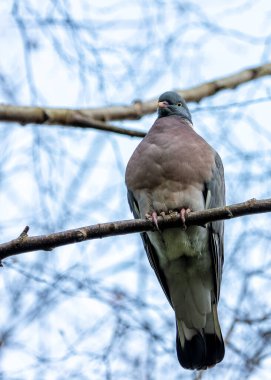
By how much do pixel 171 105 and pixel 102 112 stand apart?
637mm

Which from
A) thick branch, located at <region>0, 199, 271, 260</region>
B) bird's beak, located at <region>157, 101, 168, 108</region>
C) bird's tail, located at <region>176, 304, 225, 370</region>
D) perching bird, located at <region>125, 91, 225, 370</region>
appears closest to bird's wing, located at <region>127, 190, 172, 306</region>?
perching bird, located at <region>125, 91, 225, 370</region>

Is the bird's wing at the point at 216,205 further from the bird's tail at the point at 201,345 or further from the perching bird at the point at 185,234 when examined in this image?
the bird's tail at the point at 201,345

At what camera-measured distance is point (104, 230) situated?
9.05ft

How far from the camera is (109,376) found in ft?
14.0

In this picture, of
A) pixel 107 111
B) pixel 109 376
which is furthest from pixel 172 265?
pixel 107 111

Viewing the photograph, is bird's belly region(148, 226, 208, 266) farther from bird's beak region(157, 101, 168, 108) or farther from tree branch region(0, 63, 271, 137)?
bird's beak region(157, 101, 168, 108)

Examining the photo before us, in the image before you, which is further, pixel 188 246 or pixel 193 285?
pixel 193 285

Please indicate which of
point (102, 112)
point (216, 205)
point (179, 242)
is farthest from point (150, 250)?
point (102, 112)

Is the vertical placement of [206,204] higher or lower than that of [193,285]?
higher

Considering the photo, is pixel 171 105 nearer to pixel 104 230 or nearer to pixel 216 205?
pixel 216 205

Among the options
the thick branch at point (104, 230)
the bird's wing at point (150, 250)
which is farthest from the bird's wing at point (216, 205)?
the thick branch at point (104, 230)

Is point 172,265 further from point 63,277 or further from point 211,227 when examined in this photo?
point 63,277

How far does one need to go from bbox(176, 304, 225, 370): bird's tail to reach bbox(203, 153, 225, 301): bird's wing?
239mm

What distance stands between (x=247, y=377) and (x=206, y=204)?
118cm
